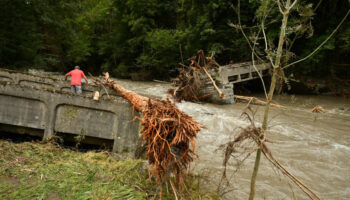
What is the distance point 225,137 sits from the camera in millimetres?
6898

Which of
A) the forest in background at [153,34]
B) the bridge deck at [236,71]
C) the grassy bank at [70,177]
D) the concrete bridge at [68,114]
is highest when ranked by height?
the forest in background at [153,34]

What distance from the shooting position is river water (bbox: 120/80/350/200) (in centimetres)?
392

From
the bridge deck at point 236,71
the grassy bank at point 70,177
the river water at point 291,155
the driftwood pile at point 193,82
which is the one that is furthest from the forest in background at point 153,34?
the grassy bank at point 70,177

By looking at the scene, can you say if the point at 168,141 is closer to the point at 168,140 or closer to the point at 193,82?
the point at 168,140

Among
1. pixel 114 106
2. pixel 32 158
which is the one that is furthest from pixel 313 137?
pixel 32 158

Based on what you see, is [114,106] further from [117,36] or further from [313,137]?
[117,36]

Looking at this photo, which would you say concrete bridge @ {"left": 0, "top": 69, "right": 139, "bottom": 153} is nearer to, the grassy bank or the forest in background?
the grassy bank

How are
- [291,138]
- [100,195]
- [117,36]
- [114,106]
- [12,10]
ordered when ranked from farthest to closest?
[117,36] → [12,10] → [291,138] → [114,106] → [100,195]

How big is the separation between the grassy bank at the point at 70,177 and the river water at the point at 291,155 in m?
1.15

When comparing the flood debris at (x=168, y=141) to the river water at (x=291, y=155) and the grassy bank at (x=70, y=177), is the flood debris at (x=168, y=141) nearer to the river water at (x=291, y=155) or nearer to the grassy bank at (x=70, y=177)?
the grassy bank at (x=70, y=177)

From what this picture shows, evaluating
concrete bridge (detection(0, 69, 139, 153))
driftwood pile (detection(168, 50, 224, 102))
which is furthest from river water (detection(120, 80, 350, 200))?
driftwood pile (detection(168, 50, 224, 102))

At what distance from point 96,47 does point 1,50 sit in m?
20.9

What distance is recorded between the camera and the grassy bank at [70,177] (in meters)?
2.79

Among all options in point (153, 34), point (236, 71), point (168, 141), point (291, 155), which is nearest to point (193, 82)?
point (236, 71)
